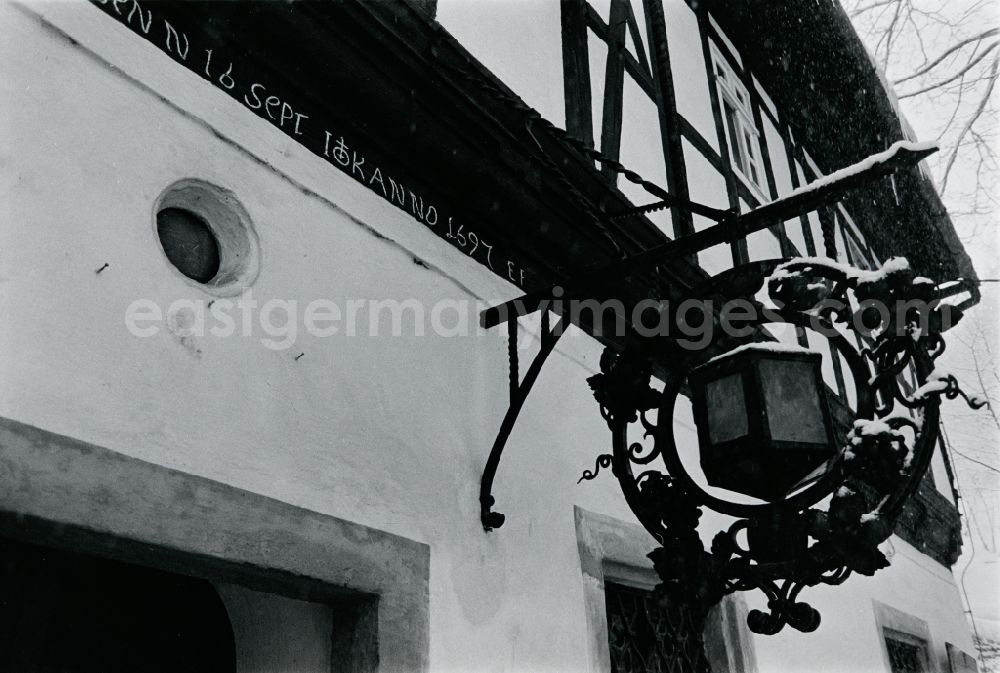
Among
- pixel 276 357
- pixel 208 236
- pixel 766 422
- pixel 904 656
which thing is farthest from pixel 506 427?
pixel 904 656

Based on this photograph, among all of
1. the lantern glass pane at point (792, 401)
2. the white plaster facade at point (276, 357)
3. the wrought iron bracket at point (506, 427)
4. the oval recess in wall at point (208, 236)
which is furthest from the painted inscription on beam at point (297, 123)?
the lantern glass pane at point (792, 401)

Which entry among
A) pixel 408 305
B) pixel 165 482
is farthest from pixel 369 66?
pixel 165 482

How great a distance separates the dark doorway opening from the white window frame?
15.0 ft

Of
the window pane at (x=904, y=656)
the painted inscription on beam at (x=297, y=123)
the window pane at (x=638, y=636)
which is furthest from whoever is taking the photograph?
the window pane at (x=904, y=656)

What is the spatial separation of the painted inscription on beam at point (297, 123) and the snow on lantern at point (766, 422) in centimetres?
120

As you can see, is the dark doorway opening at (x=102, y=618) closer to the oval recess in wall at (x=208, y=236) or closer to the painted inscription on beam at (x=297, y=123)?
the oval recess in wall at (x=208, y=236)

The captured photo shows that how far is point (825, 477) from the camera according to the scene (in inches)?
78.3

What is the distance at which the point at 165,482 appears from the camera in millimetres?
1807

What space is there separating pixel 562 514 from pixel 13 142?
207 centimetres

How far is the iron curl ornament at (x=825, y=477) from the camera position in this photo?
1.96 meters

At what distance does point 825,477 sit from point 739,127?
4829mm

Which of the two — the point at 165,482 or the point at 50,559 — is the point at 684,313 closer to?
the point at 165,482

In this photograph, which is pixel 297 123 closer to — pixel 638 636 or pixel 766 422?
pixel 766 422

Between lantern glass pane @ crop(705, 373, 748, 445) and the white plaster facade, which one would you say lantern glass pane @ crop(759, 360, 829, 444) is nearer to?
lantern glass pane @ crop(705, 373, 748, 445)
